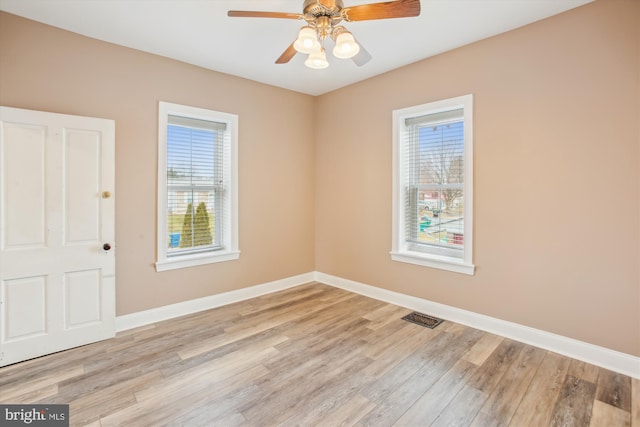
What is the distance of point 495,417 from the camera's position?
1903 millimetres

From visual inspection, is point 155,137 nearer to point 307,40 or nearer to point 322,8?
point 307,40

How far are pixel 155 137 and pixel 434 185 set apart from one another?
3056mm

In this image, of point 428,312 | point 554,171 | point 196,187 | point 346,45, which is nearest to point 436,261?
point 428,312

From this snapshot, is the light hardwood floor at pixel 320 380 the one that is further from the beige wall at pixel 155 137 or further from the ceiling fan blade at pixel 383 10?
the ceiling fan blade at pixel 383 10

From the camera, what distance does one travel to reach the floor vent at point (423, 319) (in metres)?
3.22

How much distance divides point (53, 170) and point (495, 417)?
12.3 ft

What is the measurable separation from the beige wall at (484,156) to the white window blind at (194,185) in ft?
0.81

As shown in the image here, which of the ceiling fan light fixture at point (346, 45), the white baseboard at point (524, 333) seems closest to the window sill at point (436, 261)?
the white baseboard at point (524, 333)

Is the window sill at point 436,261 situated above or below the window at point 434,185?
below

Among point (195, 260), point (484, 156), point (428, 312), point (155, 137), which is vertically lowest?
point (428, 312)

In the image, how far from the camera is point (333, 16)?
2043 mm

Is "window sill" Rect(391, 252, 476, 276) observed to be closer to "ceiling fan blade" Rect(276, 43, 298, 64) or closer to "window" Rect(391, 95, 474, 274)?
"window" Rect(391, 95, 474, 274)

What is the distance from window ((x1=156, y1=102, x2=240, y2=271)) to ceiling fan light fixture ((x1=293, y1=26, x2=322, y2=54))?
196cm

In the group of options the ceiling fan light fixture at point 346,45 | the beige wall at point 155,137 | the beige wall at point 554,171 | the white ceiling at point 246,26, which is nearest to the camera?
the ceiling fan light fixture at point 346,45
